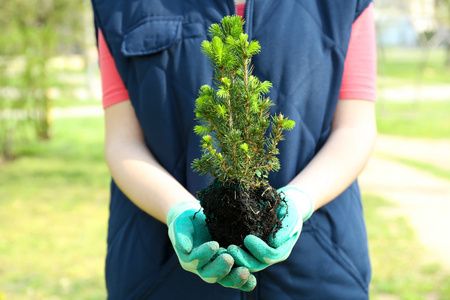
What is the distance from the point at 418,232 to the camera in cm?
616

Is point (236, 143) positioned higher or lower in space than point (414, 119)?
higher

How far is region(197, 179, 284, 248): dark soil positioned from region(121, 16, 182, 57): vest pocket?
55 centimetres

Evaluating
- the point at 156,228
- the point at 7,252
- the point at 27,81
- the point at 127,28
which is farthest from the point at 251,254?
the point at 27,81

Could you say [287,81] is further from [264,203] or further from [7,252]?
[7,252]

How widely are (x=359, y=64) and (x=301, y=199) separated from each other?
1.82 feet

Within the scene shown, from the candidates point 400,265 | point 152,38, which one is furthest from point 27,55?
point 152,38

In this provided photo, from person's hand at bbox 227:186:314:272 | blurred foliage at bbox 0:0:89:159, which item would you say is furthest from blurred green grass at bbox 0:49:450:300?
person's hand at bbox 227:186:314:272

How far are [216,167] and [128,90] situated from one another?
0.52 metres

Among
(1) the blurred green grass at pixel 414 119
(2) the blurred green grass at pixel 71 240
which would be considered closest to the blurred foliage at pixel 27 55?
(2) the blurred green grass at pixel 71 240

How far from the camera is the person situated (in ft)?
5.74

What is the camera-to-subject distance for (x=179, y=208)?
5.30ft

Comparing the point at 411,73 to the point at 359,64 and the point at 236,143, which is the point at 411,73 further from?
the point at 236,143

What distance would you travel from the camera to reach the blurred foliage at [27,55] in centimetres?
926

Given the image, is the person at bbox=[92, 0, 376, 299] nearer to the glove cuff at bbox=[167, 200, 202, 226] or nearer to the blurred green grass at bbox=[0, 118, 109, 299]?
the glove cuff at bbox=[167, 200, 202, 226]
